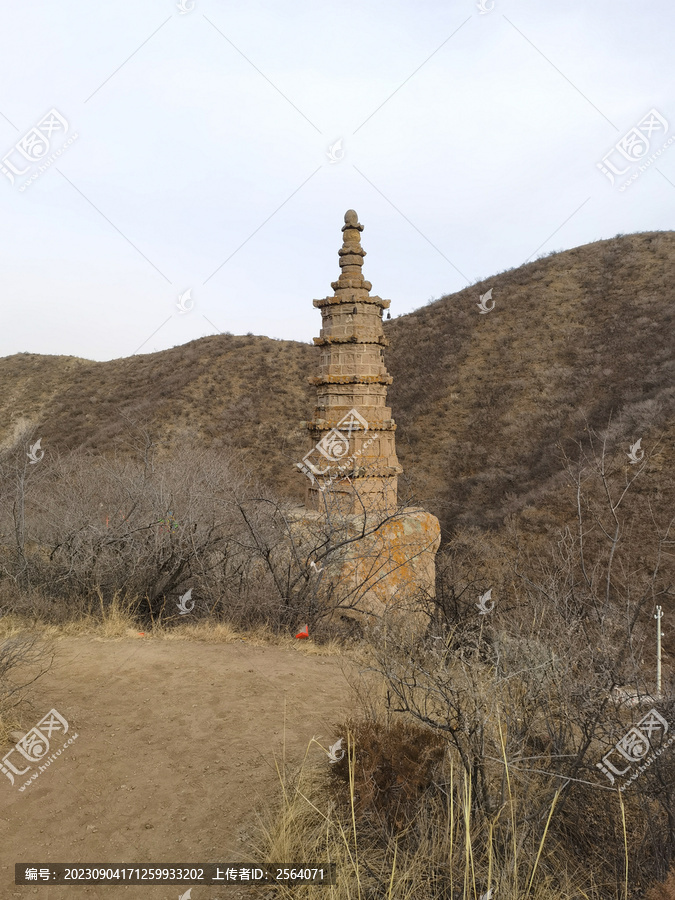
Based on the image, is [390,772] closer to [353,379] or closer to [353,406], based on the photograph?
[353,406]

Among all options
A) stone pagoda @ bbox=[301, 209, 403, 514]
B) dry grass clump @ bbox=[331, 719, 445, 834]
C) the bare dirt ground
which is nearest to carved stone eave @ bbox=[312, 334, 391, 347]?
stone pagoda @ bbox=[301, 209, 403, 514]

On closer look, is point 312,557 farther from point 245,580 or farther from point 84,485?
point 84,485

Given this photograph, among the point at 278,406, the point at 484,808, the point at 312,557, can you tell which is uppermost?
the point at 278,406

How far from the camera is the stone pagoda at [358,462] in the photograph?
9086 mm

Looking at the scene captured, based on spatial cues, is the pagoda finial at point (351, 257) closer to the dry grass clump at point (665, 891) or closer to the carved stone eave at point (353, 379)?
the carved stone eave at point (353, 379)

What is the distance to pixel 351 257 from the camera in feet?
32.0

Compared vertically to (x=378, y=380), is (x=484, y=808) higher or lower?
lower

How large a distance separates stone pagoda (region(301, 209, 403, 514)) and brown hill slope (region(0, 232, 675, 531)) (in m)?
10.8

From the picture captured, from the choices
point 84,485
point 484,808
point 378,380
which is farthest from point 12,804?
point 84,485

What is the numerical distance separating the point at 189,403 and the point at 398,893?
107ft

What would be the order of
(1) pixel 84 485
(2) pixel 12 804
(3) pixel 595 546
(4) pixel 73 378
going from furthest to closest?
(4) pixel 73 378 → (3) pixel 595 546 → (1) pixel 84 485 → (2) pixel 12 804

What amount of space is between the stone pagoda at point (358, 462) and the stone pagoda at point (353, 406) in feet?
0.06

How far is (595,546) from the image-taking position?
627 inches

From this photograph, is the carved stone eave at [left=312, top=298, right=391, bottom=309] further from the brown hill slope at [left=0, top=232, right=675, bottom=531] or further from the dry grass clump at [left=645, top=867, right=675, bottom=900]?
the brown hill slope at [left=0, top=232, right=675, bottom=531]
